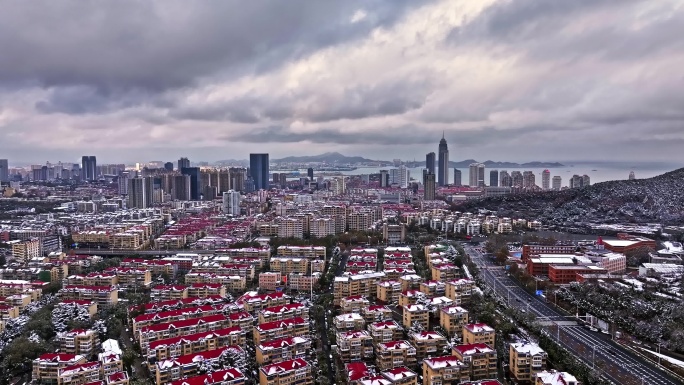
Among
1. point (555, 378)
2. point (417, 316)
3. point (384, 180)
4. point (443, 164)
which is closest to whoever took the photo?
point (555, 378)

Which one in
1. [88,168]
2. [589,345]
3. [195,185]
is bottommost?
[589,345]

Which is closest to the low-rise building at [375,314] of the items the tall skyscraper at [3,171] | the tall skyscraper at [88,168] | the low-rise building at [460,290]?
the low-rise building at [460,290]

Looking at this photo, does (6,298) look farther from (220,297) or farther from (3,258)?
(3,258)

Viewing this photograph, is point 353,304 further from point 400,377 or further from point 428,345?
point 400,377

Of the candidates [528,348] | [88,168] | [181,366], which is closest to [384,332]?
[528,348]

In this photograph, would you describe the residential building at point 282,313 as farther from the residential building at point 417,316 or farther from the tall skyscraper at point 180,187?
the tall skyscraper at point 180,187

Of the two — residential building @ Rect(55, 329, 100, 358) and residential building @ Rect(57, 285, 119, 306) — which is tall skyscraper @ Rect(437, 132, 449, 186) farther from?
residential building @ Rect(55, 329, 100, 358)

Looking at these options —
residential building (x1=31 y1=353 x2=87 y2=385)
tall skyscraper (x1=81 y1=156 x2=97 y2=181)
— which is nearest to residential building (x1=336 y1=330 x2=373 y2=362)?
residential building (x1=31 y1=353 x2=87 y2=385)
